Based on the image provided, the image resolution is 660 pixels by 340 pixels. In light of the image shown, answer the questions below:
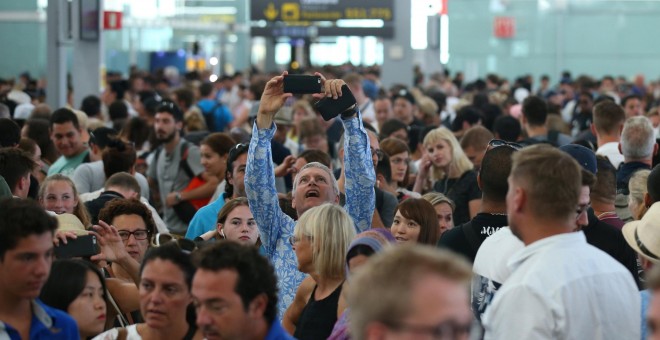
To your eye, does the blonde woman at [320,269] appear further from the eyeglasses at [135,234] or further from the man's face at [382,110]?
the man's face at [382,110]

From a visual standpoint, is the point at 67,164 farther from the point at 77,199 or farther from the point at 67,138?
the point at 77,199

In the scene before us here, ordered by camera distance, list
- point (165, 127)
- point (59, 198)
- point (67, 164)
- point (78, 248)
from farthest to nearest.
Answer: point (165, 127) → point (67, 164) → point (59, 198) → point (78, 248)

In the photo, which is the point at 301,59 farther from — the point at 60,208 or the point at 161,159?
the point at 60,208

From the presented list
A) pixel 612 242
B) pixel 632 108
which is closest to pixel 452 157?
pixel 612 242

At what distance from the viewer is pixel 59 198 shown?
746 centimetres

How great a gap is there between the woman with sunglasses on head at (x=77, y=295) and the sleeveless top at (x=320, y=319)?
838 mm

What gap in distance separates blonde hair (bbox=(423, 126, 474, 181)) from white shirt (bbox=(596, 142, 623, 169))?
47.4 inches

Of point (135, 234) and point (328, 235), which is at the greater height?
point (328, 235)

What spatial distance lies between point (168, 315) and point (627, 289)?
5.35ft

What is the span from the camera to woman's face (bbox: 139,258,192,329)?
4301 millimetres

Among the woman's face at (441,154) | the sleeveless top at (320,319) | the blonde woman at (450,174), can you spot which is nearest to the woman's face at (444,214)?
the blonde woman at (450,174)

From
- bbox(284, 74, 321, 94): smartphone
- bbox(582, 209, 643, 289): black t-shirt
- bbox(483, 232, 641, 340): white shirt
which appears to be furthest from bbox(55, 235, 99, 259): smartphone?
bbox(582, 209, 643, 289): black t-shirt

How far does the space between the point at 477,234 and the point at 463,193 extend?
3474 mm

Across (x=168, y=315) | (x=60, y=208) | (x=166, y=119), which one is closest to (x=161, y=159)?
(x=166, y=119)
